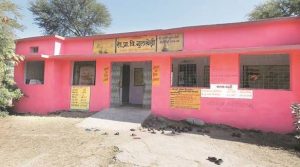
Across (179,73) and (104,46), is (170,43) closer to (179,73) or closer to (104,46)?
(179,73)

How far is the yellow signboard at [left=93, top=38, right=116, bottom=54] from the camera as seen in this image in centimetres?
1325

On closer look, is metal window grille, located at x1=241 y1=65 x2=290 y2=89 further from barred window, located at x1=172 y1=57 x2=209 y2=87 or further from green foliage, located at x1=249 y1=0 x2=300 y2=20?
green foliage, located at x1=249 y1=0 x2=300 y2=20

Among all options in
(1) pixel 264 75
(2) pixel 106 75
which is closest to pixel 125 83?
(2) pixel 106 75

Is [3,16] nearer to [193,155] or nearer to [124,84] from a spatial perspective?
[124,84]

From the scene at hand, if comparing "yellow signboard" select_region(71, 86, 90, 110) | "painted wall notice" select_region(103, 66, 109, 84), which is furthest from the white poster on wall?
"yellow signboard" select_region(71, 86, 90, 110)

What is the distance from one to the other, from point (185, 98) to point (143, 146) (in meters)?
4.07

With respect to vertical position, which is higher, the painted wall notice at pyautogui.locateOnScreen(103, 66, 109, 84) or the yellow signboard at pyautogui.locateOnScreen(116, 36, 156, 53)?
the yellow signboard at pyautogui.locateOnScreen(116, 36, 156, 53)

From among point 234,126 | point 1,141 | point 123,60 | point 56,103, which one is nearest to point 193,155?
point 234,126

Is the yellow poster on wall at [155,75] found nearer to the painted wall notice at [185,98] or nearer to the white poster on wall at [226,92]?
the painted wall notice at [185,98]

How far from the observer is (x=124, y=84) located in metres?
15.0

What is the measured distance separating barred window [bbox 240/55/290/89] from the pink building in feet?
0.14

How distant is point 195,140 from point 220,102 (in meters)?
2.62

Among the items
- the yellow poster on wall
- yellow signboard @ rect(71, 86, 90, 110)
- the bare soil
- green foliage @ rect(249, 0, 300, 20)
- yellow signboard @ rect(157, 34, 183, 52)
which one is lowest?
the bare soil

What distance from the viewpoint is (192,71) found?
15.0 metres
